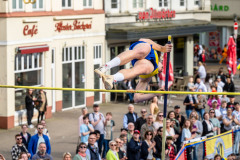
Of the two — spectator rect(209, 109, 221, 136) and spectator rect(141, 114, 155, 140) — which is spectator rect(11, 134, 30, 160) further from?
spectator rect(209, 109, 221, 136)

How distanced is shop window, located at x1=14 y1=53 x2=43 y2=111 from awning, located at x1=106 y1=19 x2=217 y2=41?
19.1ft

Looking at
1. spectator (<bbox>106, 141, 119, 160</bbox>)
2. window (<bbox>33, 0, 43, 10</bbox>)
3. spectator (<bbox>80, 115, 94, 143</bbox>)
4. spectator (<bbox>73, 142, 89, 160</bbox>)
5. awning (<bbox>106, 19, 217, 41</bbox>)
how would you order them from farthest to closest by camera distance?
awning (<bbox>106, 19, 217, 41</bbox>), window (<bbox>33, 0, 43, 10</bbox>), spectator (<bbox>80, 115, 94, 143</bbox>), spectator (<bbox>106, 141, 119, 160</bbox>), spectator (<bbox>73, 142, 89, 160</bbox>)

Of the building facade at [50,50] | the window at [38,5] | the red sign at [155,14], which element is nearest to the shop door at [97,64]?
the building facade at [50,50]

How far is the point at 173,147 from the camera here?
1753 centimetres

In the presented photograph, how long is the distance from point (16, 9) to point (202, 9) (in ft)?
56.7

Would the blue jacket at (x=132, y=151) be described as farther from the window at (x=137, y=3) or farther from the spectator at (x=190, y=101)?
the window at (x=137, y=3)

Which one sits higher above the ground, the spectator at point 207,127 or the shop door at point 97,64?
the shop door at point 97,64

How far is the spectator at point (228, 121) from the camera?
69.3 feet

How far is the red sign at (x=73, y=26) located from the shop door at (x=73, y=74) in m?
0.84

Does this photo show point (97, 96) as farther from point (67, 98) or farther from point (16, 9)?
point (16, 9)

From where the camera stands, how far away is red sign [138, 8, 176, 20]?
34.7m

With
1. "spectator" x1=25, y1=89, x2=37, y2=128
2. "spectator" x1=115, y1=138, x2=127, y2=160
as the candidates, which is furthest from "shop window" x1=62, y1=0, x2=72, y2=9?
"spectator" x1=115, y1=138, x2=127, y2=160

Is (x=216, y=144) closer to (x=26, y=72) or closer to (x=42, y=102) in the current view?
(x=42, y=102)

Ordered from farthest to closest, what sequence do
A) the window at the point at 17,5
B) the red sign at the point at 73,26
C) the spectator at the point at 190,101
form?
the red sign at the point at 73,26 → the window at the point at 17,5 → the spectator at the point at 190,101
